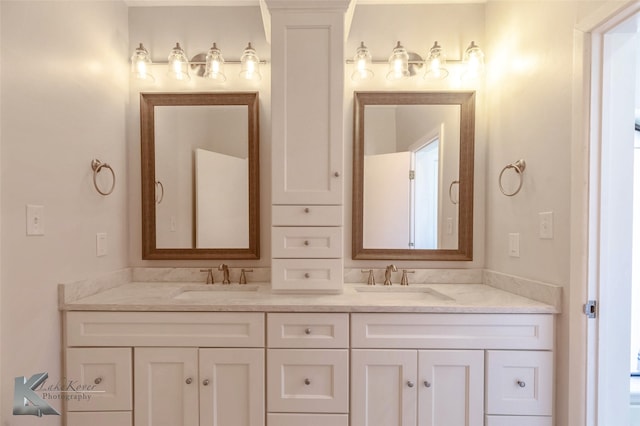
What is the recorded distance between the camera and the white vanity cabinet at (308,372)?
140 cm

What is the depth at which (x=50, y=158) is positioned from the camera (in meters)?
1.36

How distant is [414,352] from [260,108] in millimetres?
1550

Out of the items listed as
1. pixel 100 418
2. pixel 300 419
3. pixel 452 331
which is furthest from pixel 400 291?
pixel 100 418

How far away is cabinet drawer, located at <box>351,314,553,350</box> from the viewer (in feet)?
4.52

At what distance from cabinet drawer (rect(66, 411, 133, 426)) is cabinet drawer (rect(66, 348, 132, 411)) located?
0.07 feet

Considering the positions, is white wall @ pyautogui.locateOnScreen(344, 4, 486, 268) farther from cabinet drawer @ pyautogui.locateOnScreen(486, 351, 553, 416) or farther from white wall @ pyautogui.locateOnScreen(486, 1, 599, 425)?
cabinet drawer @ pyautogui.locateOnScreen(486, 351, 553, 416)

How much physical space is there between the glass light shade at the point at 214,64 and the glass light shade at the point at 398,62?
98cm

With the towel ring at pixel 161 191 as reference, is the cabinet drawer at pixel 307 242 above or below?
below

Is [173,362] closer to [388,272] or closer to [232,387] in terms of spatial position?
[232,387]

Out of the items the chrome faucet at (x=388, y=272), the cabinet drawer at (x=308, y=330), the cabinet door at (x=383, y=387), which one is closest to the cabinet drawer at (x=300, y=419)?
the cabinet door at (x=383, y=387)

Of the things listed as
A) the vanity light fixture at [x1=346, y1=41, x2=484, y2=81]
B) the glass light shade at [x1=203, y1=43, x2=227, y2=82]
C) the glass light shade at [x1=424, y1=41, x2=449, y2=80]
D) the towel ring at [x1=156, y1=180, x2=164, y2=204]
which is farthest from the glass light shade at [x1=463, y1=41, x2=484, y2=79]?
the towel ring at [x1=156, y1=180, x2=164, y2=204]

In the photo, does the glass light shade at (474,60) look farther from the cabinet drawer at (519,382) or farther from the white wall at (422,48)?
the cabinet drawer at (519,382)

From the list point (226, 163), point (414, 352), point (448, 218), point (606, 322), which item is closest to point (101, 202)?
point (226, 163)

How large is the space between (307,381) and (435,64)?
179 centimetres
